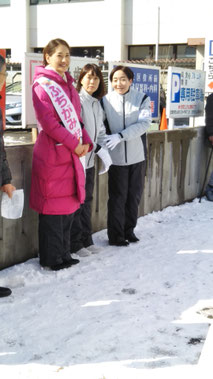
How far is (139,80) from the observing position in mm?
7012

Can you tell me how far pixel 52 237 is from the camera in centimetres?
462

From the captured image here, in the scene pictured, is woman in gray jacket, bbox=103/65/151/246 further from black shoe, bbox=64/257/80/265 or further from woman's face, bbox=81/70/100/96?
black shoe, bbox=64/257/80/265

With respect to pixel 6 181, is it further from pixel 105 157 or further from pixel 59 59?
pixel 105 157

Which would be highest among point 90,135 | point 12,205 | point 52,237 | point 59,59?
point 59,59

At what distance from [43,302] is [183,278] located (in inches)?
49.7

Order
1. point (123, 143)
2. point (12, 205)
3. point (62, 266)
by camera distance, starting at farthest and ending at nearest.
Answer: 1. point (123, 143)
2. point (62, 266)
3. point (12, 205)

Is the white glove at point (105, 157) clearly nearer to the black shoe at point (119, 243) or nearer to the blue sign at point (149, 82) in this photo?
→ the black shoe at point (119, 243)

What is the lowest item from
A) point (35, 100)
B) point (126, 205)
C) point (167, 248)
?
point (167, 248)

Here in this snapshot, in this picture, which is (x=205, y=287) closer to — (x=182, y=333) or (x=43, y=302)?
(x=182, y=333)

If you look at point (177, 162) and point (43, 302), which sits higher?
point (177, 162)

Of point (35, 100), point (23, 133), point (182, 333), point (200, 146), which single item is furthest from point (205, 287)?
point (23, 133)

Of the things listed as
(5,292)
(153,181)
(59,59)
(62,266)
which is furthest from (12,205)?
(153,181)

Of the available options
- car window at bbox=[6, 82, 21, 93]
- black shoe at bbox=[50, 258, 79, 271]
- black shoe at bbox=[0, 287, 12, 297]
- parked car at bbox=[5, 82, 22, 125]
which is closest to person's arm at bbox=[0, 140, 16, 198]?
black shoe at bbox=[0, 287, 12, 297]

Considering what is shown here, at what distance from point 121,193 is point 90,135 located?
2.56 feet
